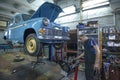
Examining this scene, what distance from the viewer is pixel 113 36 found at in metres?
5.37

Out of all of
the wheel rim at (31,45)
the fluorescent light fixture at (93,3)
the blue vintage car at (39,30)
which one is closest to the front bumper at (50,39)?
the blue vintage car at (39,30)

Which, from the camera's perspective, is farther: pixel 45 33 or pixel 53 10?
pixel 53 10

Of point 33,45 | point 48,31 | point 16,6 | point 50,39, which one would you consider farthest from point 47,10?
point 16,6

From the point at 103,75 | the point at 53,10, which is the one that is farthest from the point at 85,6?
the point at 103,75

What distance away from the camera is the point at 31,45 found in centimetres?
436

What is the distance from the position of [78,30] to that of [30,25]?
307 cm

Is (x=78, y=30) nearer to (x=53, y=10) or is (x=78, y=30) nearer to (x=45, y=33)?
(x=53, y=10)

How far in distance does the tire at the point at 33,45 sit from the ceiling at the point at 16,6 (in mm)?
4034

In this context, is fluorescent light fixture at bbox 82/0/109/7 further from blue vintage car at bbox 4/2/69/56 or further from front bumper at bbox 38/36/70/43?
front bumper at bbox 38/36/70/43

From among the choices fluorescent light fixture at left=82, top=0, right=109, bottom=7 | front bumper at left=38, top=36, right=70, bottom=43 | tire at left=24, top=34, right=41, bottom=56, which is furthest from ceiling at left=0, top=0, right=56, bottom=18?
front bumper at left=38, top=36, right=70, bottom=43

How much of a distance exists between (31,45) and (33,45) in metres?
0.15

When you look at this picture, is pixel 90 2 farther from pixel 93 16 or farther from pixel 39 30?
pixel 39 30

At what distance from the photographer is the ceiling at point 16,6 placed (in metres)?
7.62

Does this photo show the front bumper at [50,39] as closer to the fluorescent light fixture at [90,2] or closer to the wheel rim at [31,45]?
the wheel rim at [31,45]
